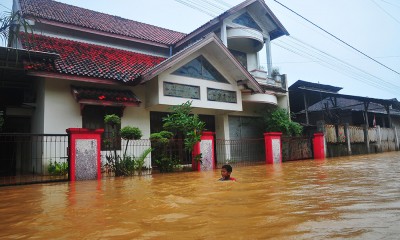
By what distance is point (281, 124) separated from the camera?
55.5ft

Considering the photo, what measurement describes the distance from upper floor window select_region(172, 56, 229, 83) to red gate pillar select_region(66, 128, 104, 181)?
19.2 feet

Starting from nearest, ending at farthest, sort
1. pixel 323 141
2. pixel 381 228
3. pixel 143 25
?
pixel 381 228 → pixel 323 141 → pixel 143 25

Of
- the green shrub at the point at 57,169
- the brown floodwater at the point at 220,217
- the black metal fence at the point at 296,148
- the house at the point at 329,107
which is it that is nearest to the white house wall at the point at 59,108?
the green shrub at the point at 57,169

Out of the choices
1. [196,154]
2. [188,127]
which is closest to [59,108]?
[188,127]

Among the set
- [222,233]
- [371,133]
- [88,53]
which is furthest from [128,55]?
[371,133]

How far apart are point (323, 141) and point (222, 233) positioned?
16936 millimetres

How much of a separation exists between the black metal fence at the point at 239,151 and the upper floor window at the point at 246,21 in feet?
22.8

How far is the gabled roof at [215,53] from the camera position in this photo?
12455 millimetres

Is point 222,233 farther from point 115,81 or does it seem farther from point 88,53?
point 88,53

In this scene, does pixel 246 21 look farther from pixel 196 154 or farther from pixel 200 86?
pixel 196 154

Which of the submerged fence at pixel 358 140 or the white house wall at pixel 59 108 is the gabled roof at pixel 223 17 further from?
the submerged fence at pixel 358 140

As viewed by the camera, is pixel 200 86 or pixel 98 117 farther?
pixel 200 86

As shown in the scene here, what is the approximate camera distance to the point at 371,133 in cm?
2202

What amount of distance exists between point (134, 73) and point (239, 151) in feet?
24.3
